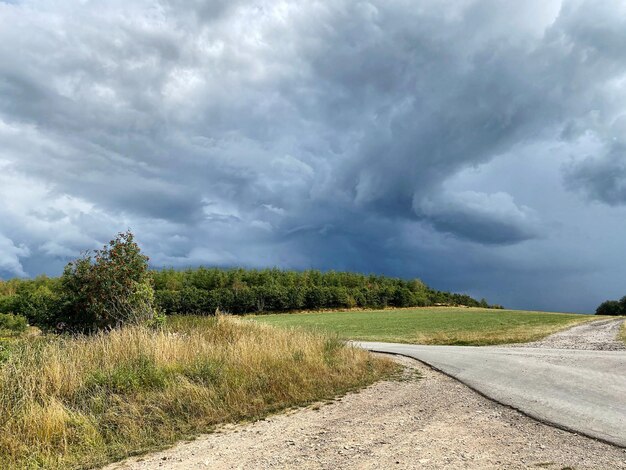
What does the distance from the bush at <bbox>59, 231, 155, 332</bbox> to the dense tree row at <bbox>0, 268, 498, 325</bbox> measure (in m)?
56.3

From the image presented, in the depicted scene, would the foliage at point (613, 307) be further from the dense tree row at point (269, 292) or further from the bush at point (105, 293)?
the bush at point (105, 293)

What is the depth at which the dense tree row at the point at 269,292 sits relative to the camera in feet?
276

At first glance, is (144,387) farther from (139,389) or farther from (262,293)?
(262,293)

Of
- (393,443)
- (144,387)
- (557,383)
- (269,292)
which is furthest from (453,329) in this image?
(269,292)

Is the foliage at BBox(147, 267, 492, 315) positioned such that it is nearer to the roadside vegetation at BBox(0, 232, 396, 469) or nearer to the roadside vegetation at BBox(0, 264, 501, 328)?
the roadside vegetation at BBox(0, 264, 501, 328)

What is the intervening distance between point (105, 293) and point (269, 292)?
75575mm

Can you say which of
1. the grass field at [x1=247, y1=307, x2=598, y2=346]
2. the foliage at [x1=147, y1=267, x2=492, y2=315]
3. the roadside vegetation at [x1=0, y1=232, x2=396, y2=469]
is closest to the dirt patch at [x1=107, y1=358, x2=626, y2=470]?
the roadside vegetation at [x1=0, y1=232, x2=396, y2=469]

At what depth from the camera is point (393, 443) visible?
6504mm

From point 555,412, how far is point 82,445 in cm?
778

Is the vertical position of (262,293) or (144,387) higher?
(262,293)

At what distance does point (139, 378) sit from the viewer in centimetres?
927

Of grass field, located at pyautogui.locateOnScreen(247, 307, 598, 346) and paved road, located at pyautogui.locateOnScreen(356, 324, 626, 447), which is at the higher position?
grass field, located at pyautogui.locateOnScreen(247, 307, 598, 346)

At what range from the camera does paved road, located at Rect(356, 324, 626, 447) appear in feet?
24.5

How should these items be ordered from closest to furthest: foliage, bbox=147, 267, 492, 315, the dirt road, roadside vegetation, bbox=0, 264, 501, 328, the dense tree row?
the dirt road, roadside vegetation, bbox=0, 264, 501, 328, the dense tree row, foliage, bbox=147, 267, 492, 315
